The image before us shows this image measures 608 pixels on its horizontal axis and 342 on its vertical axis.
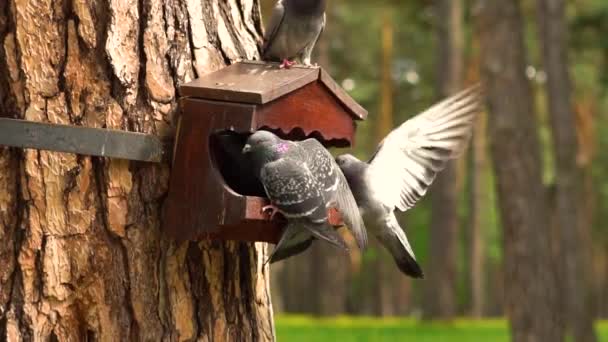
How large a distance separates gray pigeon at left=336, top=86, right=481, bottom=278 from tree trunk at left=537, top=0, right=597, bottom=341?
9282 millimetres

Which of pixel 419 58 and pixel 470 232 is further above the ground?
pixel 419 58

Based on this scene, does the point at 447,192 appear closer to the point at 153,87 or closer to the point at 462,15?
the point at 462,15

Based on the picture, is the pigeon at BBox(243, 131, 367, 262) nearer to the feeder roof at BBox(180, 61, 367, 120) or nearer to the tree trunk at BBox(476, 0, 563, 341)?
the feeder roof at BBox(180, 61, 367, 120)

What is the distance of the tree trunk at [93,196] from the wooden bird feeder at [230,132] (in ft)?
0.28

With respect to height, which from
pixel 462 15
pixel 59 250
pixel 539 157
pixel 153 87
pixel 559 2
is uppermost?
pixel 462 15

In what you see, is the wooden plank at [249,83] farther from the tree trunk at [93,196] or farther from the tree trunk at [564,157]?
the tree trunk at [564,157]

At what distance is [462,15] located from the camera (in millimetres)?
21469

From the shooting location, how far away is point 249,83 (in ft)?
9.78

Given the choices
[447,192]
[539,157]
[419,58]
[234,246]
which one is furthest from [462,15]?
[234,246]

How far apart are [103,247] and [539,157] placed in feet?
24.7

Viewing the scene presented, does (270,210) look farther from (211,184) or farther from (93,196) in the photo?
(93,196)

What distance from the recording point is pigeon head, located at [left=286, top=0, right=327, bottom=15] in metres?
4.45

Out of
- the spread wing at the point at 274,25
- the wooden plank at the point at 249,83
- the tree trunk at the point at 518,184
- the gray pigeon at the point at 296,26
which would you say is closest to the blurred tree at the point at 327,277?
the tree trunk at the point at 518,184

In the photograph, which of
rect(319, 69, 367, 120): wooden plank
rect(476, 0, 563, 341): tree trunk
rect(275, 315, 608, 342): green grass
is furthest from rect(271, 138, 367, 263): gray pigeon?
rect(275, 315, 608, 342): green grass
